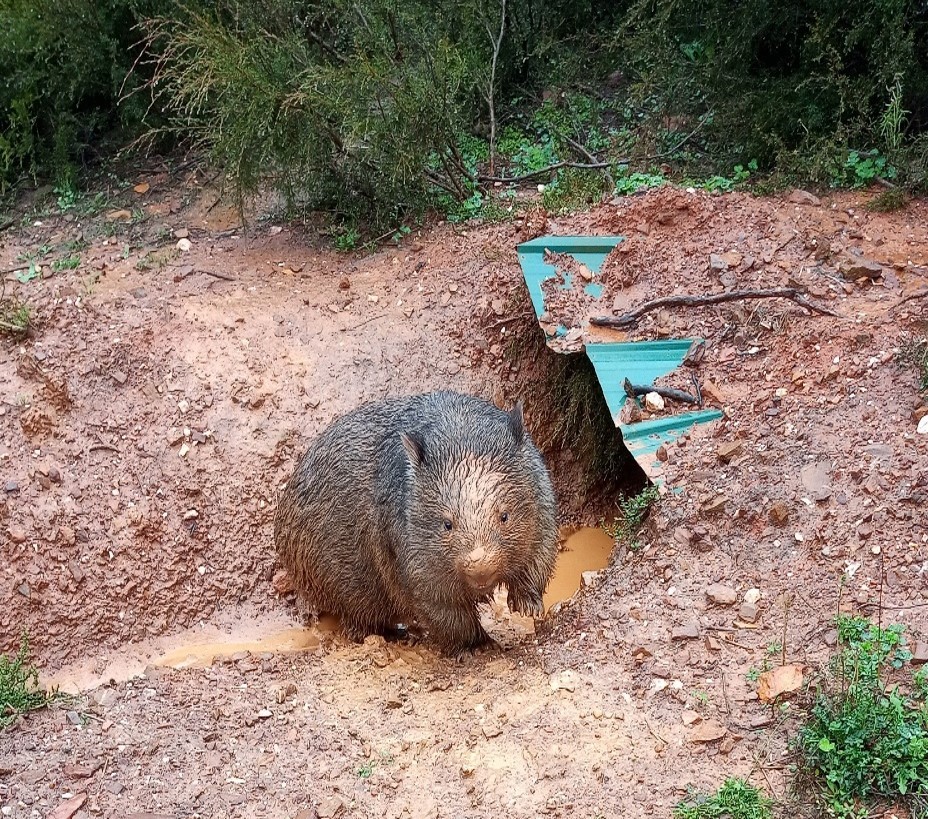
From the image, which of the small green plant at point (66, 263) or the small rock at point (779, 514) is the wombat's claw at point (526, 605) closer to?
the small rock at point (779, 514)

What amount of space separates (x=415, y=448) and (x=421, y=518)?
371mm

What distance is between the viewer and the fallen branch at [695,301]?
6770 mm

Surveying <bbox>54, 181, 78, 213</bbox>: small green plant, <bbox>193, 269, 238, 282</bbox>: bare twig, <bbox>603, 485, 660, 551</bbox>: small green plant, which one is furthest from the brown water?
<bbox>54, 181, 78, 213</bbox>: small green plant

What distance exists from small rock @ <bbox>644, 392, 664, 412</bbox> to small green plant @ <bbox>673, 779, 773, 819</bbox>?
2823mm

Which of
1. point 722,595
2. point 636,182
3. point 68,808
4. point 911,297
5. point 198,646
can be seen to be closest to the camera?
point 68,808

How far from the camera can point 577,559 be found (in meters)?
7.34

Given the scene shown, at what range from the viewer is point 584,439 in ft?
24.8

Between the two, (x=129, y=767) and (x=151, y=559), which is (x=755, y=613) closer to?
(x=129, y=767)

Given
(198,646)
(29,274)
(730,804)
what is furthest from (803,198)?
(29,274)

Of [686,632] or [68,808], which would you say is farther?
[686,632]

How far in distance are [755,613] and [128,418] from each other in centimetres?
466

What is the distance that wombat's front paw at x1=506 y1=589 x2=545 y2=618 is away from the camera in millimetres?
5719

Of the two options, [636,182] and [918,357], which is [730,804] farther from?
[636,182]

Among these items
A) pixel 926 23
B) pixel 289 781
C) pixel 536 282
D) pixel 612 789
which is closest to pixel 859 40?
pixel 926 23
